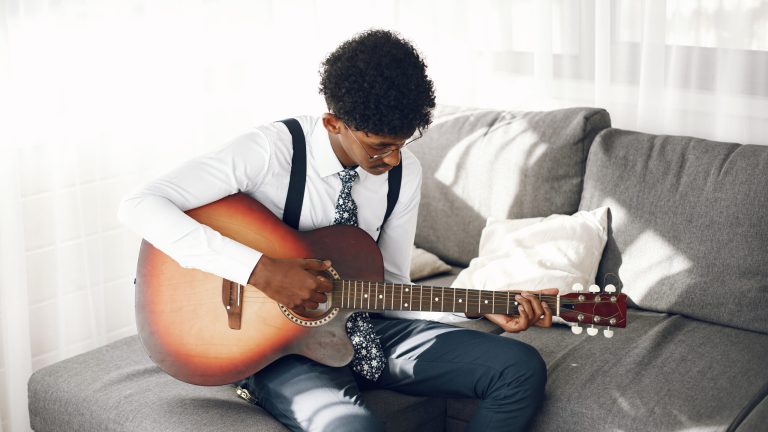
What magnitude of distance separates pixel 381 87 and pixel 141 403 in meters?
0.96

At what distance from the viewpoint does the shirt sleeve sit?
1.91 metres

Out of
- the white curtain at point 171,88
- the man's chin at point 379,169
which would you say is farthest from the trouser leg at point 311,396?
the white curtain at point 171,88

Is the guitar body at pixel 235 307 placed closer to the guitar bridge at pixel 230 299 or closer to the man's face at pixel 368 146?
the guitar bridge at pixel 230 299

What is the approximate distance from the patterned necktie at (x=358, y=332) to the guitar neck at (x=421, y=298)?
8 centimetres

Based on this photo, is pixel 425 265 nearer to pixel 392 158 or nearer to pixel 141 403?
pixel 392 158

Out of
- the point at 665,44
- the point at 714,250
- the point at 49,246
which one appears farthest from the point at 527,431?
the point at 49,246

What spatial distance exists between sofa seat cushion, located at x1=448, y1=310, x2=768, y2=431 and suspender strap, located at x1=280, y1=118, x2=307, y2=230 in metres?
0.64

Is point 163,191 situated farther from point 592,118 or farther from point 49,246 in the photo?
point 592,118

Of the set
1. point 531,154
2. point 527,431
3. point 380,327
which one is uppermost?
point 531,154

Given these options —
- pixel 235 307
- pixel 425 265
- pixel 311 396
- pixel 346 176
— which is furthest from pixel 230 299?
pixel 425 265

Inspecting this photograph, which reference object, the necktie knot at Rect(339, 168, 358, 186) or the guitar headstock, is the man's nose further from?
the guitar headstock

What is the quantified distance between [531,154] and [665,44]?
1.85 feet

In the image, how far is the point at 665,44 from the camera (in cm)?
272

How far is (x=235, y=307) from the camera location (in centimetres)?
200
